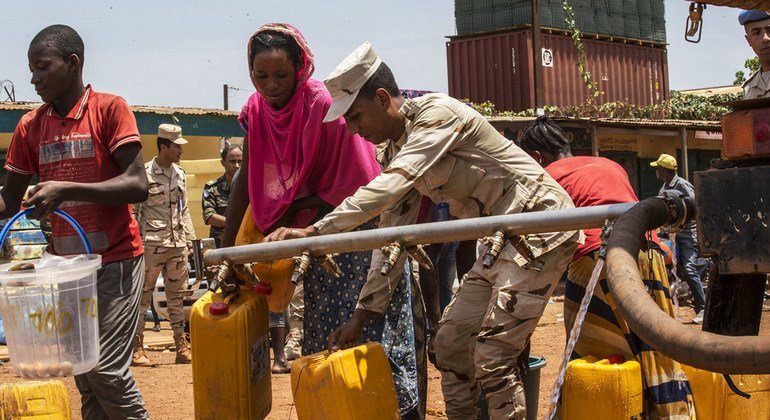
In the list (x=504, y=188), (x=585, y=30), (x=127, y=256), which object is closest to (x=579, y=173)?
(x=504, y=188)

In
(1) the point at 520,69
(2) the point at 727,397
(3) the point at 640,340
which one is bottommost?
(2) the point at 727,397

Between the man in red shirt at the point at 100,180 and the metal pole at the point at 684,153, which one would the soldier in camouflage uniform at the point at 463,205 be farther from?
the metal pole at the point at 684,153

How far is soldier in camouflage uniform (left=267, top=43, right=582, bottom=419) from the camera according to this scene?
12.0 feet

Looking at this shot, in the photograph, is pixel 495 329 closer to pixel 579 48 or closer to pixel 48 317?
pixel 48 317

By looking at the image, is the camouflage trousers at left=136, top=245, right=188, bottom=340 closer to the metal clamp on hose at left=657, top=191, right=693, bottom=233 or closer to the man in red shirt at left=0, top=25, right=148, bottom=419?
the man in red shirt at left=0, top=25, right=148, bottom=419

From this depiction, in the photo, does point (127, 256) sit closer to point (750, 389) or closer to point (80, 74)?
point (80, 74)

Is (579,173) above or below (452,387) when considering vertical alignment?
above

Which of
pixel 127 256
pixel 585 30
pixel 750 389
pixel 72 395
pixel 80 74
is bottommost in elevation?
pixel 72 395

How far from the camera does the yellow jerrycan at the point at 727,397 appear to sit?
151 inches

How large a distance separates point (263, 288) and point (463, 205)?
32.7 inches

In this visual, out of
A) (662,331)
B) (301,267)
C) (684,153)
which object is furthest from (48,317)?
(684,153)

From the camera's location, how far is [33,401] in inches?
163

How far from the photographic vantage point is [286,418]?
6.00 m

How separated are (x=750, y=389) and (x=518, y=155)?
122 cm
